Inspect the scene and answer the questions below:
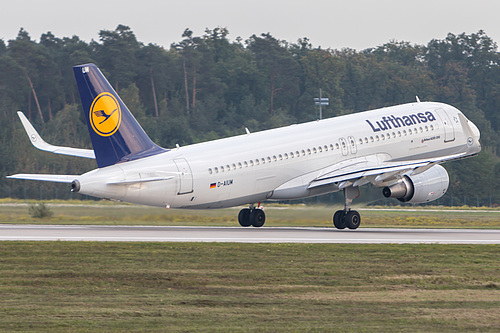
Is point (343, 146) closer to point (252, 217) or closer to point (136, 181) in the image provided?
point (252, 217)

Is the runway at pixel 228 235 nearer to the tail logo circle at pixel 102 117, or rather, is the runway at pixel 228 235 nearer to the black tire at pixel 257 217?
the black tire at pixel 257 217

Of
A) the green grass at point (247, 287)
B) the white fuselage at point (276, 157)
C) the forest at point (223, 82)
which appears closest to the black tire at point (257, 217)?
the white fuselage at point (276, 157)

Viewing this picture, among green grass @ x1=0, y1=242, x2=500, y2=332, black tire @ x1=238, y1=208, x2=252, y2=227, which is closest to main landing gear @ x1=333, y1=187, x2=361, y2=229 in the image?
black tire @ x1=238, y1=208, x2=252, y2=227

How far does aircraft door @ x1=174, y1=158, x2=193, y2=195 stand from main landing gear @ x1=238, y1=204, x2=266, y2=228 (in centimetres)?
586

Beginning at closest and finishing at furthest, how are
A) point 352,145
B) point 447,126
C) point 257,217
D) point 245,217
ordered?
1. point 257,217
2. point 245,217
3. point 352,145
4. point 447,126

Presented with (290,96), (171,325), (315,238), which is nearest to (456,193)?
(290,96)

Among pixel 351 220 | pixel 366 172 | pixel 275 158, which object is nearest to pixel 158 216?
pixel 275 158

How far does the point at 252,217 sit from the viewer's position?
42969 mm

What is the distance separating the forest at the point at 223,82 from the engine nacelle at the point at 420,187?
51.6m

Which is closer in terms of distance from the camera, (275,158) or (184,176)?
(184,176)

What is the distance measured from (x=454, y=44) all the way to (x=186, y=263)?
118400 mm

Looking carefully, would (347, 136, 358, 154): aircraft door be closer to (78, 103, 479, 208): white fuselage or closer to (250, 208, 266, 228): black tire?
(78, 103, 479, 208): white fuselage

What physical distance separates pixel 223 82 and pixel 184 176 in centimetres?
8698

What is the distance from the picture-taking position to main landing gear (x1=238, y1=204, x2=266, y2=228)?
43.0m
